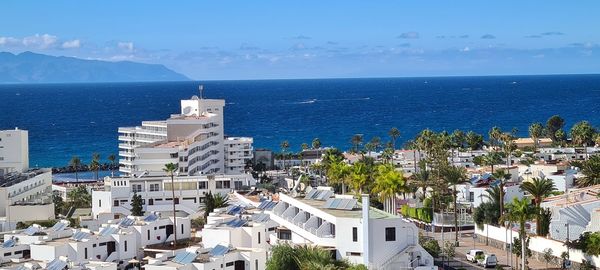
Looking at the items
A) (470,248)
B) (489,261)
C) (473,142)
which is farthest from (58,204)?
(473,142)

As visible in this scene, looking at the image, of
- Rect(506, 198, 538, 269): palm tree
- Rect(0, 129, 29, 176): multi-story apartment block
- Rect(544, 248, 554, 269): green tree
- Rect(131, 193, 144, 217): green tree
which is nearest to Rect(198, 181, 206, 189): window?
Rect(131, 193, 144, 217): green tree

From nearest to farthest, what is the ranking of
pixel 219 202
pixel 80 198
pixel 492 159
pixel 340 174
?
1. pixel 219 202
2. pixel 340 174
3. pixel 492 159
4. pixel 80 198

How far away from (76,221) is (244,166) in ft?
125

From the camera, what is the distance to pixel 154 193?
7706cm

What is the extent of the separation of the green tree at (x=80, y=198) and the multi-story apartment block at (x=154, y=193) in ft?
21.8

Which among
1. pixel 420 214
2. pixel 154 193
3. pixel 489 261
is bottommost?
pixel 489 261

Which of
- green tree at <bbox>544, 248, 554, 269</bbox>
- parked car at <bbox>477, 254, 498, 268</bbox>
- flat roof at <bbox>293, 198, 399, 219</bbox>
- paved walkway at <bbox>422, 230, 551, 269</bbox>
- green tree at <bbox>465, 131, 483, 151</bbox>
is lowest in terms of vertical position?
paved walkway at <bbox>422, 230, 551, 269</bbox>

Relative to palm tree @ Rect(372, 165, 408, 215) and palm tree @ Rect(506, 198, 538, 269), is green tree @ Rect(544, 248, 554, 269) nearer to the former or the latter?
palm tree @ Rect(506, 198, 538, 269)

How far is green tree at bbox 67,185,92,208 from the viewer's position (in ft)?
273

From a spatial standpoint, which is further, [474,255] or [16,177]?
[16,177]

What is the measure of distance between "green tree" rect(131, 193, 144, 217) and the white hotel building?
837 centimetres

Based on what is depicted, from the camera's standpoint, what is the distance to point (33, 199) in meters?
80.4

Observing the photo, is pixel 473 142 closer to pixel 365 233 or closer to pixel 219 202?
pixel 219 202

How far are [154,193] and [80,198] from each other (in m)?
10.6
